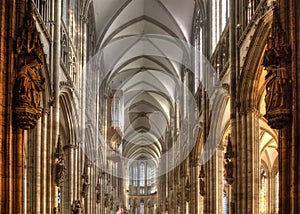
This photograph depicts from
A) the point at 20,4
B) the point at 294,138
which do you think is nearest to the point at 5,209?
the point at 20,4

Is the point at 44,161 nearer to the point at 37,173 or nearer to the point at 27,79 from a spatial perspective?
the point at 37,173

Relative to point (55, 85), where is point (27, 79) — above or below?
below

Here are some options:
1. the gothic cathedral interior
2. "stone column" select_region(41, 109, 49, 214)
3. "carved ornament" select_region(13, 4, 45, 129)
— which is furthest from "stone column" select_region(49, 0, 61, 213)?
"carved ornament" select_region(13, 4, 45, 129)

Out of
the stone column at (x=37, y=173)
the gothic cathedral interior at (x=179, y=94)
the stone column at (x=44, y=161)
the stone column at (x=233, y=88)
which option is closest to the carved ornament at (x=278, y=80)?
the gothic cathedral interior at (x=179, y=94)

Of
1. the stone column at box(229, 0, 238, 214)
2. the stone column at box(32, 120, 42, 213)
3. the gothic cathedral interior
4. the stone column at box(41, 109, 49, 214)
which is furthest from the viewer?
the stone column at box(229, 0, 238, 214)

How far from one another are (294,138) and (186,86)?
2975 cm

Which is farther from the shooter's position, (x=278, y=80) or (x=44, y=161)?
(x=44, y=161)

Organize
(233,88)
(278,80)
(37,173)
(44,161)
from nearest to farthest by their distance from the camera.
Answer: (278,80) < (37,173) < (44,161) < (233,88)

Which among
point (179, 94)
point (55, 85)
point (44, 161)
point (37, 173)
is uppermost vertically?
point (179, 94)

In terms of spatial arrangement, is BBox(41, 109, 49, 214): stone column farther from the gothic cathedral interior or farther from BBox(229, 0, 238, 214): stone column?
BBox(229, 0, 238, 214): stone column

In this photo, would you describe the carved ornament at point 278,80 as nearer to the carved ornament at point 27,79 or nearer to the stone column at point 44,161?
the carved ornament at point 27,79

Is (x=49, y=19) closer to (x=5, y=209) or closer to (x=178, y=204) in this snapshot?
(x=5, y=209)

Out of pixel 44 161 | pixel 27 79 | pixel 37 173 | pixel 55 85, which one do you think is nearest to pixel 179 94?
pixel 55 85

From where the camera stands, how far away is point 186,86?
1742 inches
